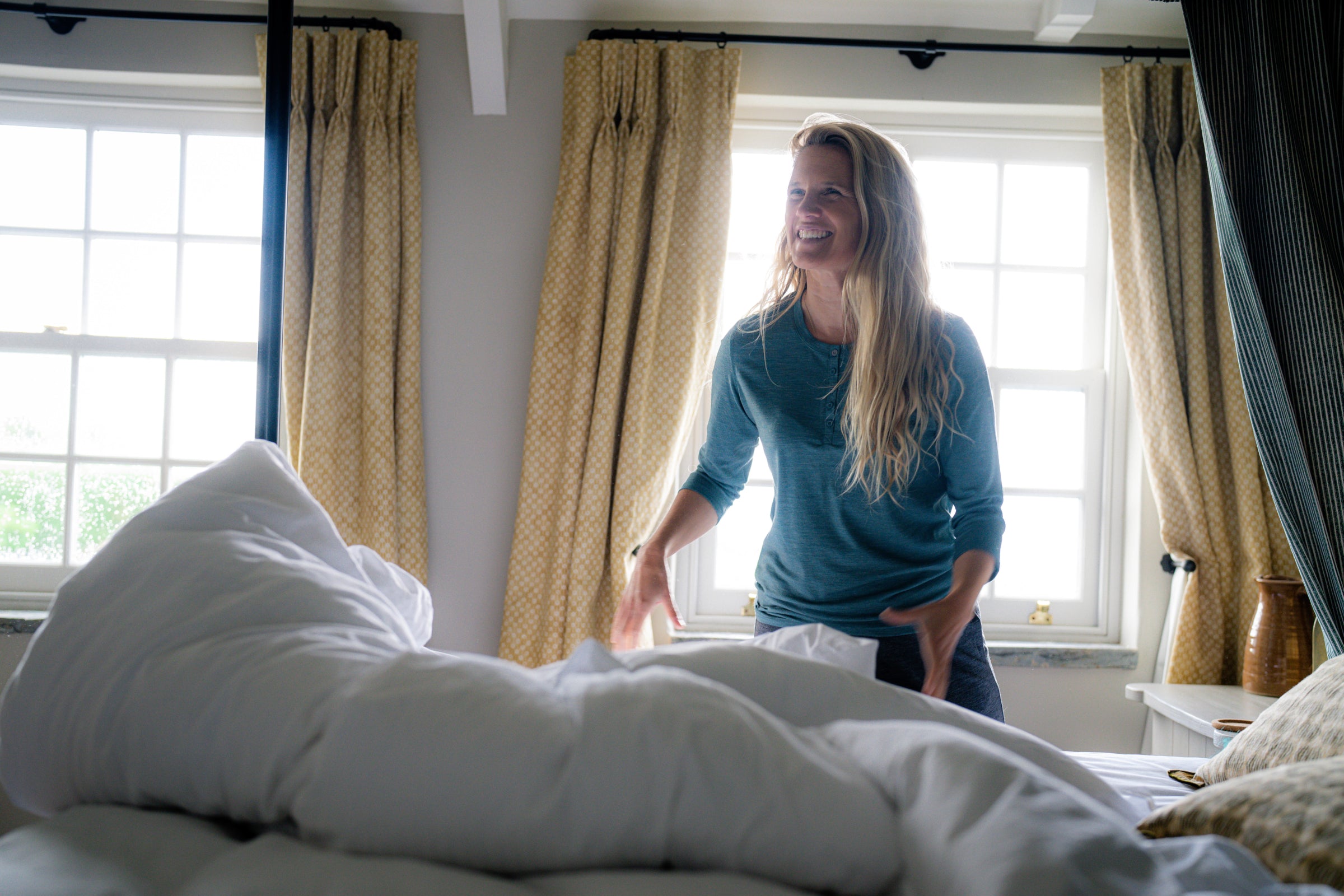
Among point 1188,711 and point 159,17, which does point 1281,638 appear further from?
point 159,17

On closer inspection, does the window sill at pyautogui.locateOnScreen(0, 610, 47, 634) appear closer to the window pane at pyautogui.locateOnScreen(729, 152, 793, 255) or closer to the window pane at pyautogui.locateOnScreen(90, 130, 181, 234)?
the window pane at pyautogui.locateOnScreen(90, 130, 181, 234)

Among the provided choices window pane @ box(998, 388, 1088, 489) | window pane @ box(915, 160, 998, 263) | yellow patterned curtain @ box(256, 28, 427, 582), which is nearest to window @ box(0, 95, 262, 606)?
yellow patterned curtain @ box(256, 28, 427, 582)

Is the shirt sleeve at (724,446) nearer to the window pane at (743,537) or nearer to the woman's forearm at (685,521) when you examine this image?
the woman's forearm at (685,521)

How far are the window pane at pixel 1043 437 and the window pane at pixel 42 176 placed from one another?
3201 mm

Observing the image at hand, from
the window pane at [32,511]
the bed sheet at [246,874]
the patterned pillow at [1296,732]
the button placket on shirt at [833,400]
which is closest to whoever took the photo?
the bed sheet at [246,874]

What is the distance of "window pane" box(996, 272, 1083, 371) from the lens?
2920mm

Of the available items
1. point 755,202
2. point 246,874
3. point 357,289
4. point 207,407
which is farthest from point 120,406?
point 246,874

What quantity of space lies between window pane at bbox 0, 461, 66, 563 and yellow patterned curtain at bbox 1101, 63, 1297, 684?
3510 mm

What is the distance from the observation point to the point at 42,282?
9.44ft

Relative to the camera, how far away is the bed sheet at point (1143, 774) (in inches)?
44.3

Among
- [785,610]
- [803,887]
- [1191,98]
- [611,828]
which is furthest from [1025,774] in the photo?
[1191,98]

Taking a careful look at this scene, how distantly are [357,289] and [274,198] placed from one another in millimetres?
1736

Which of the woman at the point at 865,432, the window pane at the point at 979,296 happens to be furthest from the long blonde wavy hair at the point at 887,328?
the window pane at the point at 979,296

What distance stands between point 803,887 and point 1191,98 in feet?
9.68
